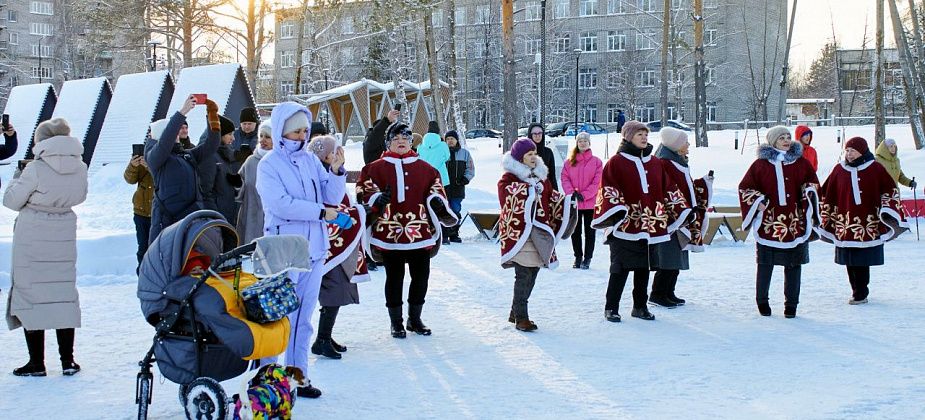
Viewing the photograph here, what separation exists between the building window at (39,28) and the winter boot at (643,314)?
9584 centimetres

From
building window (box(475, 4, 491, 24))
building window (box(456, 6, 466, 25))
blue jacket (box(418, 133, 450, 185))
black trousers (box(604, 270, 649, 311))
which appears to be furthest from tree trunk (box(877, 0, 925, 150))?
building window (box(456, 6, 466, 25))

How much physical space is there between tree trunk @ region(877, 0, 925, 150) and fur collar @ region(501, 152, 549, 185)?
70.0 feet

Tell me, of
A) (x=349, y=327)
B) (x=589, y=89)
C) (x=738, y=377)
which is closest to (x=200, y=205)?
(x=349, y=327)

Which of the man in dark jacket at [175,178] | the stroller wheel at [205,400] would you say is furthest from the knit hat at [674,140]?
the stroller wheel at [205,400]

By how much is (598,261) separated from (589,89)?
217 feet

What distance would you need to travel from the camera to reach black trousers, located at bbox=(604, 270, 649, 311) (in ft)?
28.9

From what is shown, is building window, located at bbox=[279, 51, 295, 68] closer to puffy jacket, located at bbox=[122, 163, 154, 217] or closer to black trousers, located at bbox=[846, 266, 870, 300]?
puffy jacket, located at bbox=[122, 163, 154, 217]

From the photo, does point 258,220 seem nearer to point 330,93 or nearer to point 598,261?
point 598,261

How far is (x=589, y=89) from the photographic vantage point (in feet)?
257

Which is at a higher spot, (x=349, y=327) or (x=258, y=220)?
(x=258, y=220)

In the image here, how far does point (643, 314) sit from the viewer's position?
29.3ft

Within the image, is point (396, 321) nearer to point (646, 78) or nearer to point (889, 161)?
point (889, 161)

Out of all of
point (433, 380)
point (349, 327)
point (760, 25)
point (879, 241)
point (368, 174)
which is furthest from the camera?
point (760, 25)

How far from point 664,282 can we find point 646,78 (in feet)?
217
